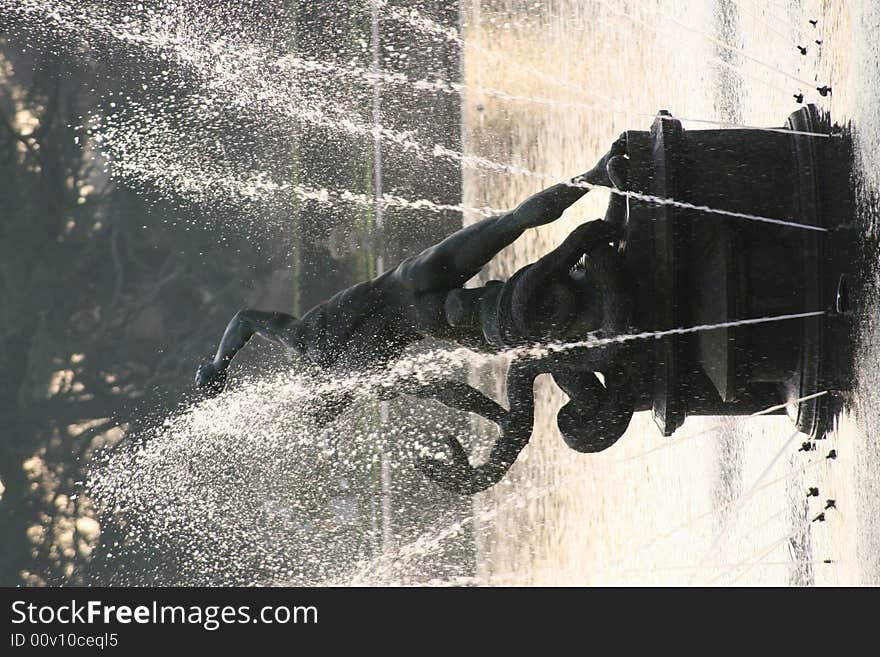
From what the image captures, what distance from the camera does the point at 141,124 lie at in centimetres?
883

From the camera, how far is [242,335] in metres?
4.41

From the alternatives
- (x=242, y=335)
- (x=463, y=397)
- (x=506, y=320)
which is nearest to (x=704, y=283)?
(x=506, y=320)

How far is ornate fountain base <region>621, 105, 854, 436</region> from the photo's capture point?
348 centimetres

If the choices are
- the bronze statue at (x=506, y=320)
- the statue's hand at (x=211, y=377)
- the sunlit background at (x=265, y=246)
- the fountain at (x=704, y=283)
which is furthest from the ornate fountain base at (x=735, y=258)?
the sunlit background at (x=265, y=246)

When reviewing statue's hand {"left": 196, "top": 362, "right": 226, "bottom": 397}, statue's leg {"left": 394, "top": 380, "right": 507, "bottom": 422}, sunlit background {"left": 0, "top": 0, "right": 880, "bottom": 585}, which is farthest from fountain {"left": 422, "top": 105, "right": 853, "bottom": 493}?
sunlit background {"left": 0, "top": 0, "right": 880, "bottom": 585}

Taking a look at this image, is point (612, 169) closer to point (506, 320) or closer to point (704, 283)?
point (704, 283)

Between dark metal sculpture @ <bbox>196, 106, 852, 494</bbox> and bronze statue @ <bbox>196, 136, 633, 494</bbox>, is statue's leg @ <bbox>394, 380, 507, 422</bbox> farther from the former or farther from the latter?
dark metal sculpture @ <bbox>196, 106, 852, 494</bbox>

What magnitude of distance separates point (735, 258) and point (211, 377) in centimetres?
225

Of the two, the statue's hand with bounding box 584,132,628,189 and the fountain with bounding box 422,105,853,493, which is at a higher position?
the statue's hand with bounding box 584,132,628,189

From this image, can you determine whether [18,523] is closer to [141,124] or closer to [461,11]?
[141,124]

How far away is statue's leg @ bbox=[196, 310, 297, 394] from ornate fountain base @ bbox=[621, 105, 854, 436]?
4.81 ft

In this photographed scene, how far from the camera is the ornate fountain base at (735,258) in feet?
11.4

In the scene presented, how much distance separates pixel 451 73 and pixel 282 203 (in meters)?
1.84
